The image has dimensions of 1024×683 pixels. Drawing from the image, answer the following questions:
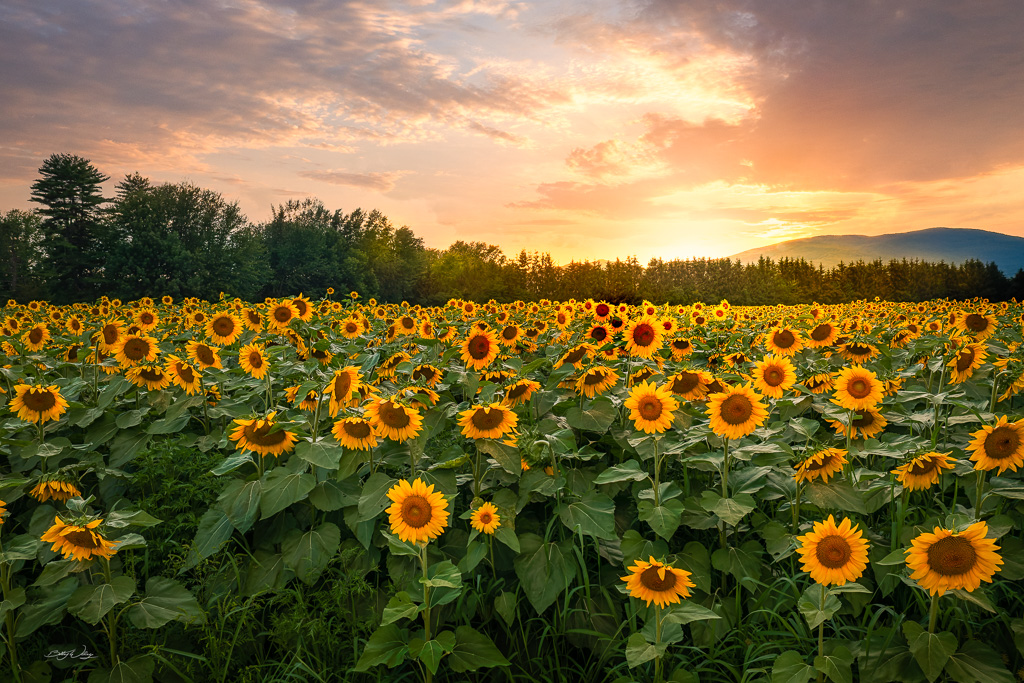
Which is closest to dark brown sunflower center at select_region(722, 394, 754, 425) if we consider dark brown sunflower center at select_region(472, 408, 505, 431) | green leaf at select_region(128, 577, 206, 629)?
dark brown sunflower center at select_region(472, 408, 505, 431)

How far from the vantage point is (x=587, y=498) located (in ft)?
9.77

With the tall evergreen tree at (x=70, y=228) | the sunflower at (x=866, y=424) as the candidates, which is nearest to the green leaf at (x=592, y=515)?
the sunflower at (x=866, y=424)

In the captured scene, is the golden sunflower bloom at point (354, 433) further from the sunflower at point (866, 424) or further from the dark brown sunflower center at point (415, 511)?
the sunflower at point (866, 424)

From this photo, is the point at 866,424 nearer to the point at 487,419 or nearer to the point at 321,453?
the point at 487,419

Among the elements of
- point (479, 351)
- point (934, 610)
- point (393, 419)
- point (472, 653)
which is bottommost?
point (472, 653)

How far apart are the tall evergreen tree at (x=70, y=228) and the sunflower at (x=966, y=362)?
6077 cm

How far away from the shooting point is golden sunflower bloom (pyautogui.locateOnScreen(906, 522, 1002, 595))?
211 centimetres

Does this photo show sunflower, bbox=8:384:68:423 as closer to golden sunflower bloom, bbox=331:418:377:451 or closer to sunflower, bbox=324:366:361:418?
sunflower, bbox=324:366:361:418

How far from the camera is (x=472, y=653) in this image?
2557 mm

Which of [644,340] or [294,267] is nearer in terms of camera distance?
[644,340]

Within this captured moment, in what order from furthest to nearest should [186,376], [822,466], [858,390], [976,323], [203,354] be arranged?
[976,323], [203,354], [186,376], [858,390], [822,466]

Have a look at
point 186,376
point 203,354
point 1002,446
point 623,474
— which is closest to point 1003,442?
point 1002,446

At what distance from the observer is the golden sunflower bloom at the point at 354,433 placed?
2979 mm

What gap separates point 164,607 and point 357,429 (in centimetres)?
124
